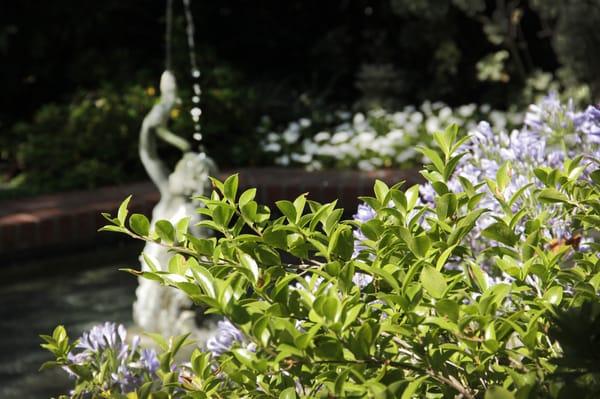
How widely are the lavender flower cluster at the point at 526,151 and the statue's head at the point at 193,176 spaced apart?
1.58 meters

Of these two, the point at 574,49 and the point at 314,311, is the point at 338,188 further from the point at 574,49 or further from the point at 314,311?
the point at 314,311

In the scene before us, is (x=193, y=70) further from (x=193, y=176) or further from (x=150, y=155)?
(x=193, y=176)

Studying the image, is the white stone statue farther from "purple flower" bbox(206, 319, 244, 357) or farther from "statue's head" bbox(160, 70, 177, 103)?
"purple flower" bbox(206, 319, 244, 357)

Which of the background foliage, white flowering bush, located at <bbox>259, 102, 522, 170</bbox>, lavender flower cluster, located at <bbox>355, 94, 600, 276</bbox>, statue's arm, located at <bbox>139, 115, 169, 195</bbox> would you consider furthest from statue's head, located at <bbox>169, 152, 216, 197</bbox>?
white flowering bush, located at <bbox>259, 102, 522, 170</bbox>

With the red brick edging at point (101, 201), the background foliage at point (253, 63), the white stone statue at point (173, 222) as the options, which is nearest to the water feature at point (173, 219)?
the white stone statue at point (173, 222)

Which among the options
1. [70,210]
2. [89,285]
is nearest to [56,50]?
[70,210]

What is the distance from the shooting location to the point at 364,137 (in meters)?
7.72

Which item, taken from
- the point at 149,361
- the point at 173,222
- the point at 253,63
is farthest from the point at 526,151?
the point at 253,63

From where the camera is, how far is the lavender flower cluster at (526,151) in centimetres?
217

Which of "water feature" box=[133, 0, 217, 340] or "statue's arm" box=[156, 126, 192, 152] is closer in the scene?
"water feature" box=[133, 0, 217, 340]

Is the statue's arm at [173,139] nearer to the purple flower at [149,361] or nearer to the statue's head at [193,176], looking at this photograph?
the statue's head at [193,176]

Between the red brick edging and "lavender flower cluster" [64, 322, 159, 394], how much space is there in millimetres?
4058

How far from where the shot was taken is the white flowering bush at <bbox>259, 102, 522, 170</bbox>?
7.63 m

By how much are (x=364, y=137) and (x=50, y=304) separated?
3381 millimetres
